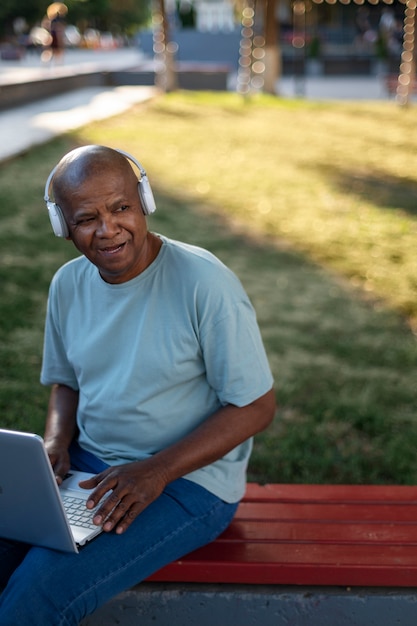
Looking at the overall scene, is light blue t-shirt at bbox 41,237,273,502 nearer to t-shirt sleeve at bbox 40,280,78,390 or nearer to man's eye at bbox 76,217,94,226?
t-shirt sleeve at bbox 40,280,78,390

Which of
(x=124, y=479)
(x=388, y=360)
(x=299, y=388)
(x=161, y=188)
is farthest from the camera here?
(x=161, y=188)

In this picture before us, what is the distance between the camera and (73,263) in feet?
7.69

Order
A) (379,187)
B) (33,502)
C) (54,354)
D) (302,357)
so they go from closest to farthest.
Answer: (33,502) < (54,354) < (302,357) < (379,187)

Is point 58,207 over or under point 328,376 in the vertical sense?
over

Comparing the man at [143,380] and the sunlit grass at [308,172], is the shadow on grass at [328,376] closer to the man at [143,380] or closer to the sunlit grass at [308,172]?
the sunlit grass at [308,172]

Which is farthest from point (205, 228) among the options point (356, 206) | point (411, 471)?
point (411, 471)

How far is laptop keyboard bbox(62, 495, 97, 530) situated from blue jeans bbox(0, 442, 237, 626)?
0.06 metres

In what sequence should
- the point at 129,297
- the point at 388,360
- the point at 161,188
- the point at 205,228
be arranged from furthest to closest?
the point at 161,188, the point at 205,228, the point at 388,360, the point at 129,297

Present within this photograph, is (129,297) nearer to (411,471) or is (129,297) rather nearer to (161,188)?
(411,471)

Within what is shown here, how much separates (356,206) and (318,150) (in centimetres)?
339

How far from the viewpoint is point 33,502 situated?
6.25 ft

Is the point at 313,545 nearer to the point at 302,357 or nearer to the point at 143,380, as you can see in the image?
the point at 143,380

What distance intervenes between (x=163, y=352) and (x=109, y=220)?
0.36m

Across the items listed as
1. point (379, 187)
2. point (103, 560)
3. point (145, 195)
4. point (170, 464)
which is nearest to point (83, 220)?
point (145, 195)
